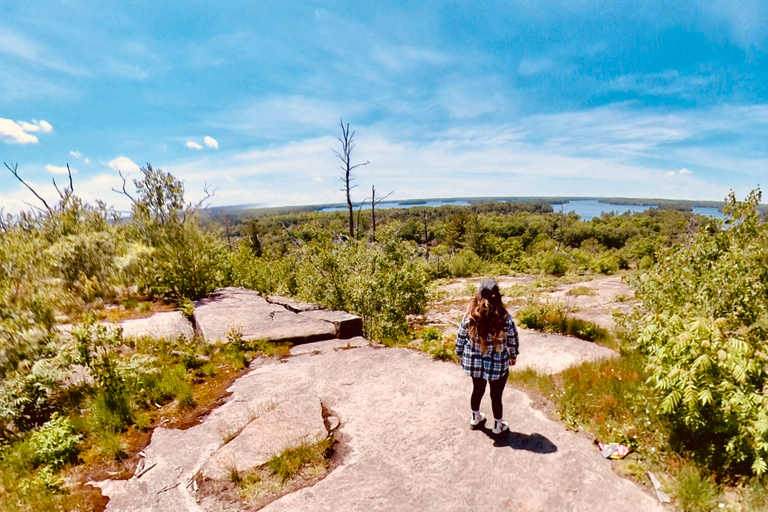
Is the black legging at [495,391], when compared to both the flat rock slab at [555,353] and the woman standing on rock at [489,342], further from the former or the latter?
the flat rock slab at [555,353]

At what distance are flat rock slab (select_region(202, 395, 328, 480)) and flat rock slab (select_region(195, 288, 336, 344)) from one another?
3.36 meters

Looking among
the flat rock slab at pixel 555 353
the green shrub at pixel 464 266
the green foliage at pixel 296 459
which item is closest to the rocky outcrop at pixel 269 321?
the flat rock slab at pixel 555 353

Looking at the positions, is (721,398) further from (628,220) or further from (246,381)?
(628,220)

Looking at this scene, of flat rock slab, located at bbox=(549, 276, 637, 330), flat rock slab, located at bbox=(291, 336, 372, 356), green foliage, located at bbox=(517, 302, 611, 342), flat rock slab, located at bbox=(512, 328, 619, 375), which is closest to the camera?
flat rock slab, located at bbox=(512, 328, 619, 375)

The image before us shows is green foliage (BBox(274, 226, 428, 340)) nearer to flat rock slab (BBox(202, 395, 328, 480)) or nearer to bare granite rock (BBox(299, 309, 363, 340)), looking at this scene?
bare granite rock (BBox(299, 309, 363, 340))

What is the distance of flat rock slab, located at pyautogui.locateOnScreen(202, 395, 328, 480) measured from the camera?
13.4 feet

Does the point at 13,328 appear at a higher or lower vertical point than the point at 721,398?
higher

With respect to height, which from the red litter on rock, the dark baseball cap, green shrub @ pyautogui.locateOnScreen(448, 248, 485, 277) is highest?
the dark baseball cap

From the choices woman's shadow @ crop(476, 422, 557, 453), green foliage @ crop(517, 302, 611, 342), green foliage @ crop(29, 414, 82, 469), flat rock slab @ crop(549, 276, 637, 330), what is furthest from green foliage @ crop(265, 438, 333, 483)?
flat rock slab @ crop(549, 276, 637, 330)

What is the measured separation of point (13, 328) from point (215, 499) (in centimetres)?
281

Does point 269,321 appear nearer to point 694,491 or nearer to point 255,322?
point 255,322

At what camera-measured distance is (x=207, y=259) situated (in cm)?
1229

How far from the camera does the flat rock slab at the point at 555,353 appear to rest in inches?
264

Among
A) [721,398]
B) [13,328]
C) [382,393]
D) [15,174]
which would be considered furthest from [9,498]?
[15,174]
